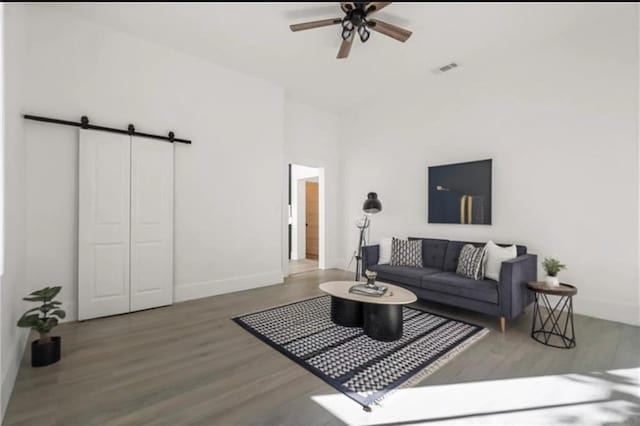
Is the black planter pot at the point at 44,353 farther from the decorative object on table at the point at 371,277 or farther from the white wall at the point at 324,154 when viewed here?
the white wall at the point at 324,154

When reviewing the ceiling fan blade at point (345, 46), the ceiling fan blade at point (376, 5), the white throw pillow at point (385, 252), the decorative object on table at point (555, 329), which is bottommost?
the decorative object on table at point (555, 329)

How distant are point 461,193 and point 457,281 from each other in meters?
1.49

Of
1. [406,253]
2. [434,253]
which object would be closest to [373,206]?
[406,253]

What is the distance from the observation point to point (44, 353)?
83.7 inches

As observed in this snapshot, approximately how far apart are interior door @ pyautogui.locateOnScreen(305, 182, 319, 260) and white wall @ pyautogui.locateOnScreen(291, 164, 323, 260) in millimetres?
85

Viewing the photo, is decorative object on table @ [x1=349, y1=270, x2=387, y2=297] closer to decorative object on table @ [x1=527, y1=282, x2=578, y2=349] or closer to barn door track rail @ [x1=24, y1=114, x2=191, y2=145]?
decorative object on table @ [x1=527, y1=282, x2=578, y2=349]

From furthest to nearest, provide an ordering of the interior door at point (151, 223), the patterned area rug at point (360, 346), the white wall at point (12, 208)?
the interior door at point (151, 223)
the patterned area rug at point (360, 346)
the white wall at point (12, 208)

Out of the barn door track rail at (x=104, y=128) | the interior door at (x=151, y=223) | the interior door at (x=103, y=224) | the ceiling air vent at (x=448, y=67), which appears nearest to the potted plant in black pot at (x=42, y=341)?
the interior door at (x=103, y=224)

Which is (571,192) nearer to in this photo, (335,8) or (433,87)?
(433,87)

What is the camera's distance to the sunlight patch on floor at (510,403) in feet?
5.29

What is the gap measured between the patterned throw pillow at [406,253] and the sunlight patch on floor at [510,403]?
202 cm

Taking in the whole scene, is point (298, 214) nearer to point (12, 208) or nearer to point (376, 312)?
point (376, 312)

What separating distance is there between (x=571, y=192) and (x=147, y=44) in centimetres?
528

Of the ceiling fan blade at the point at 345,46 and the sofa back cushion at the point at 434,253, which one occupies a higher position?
the ceiling fan blade at the point at 345,46
